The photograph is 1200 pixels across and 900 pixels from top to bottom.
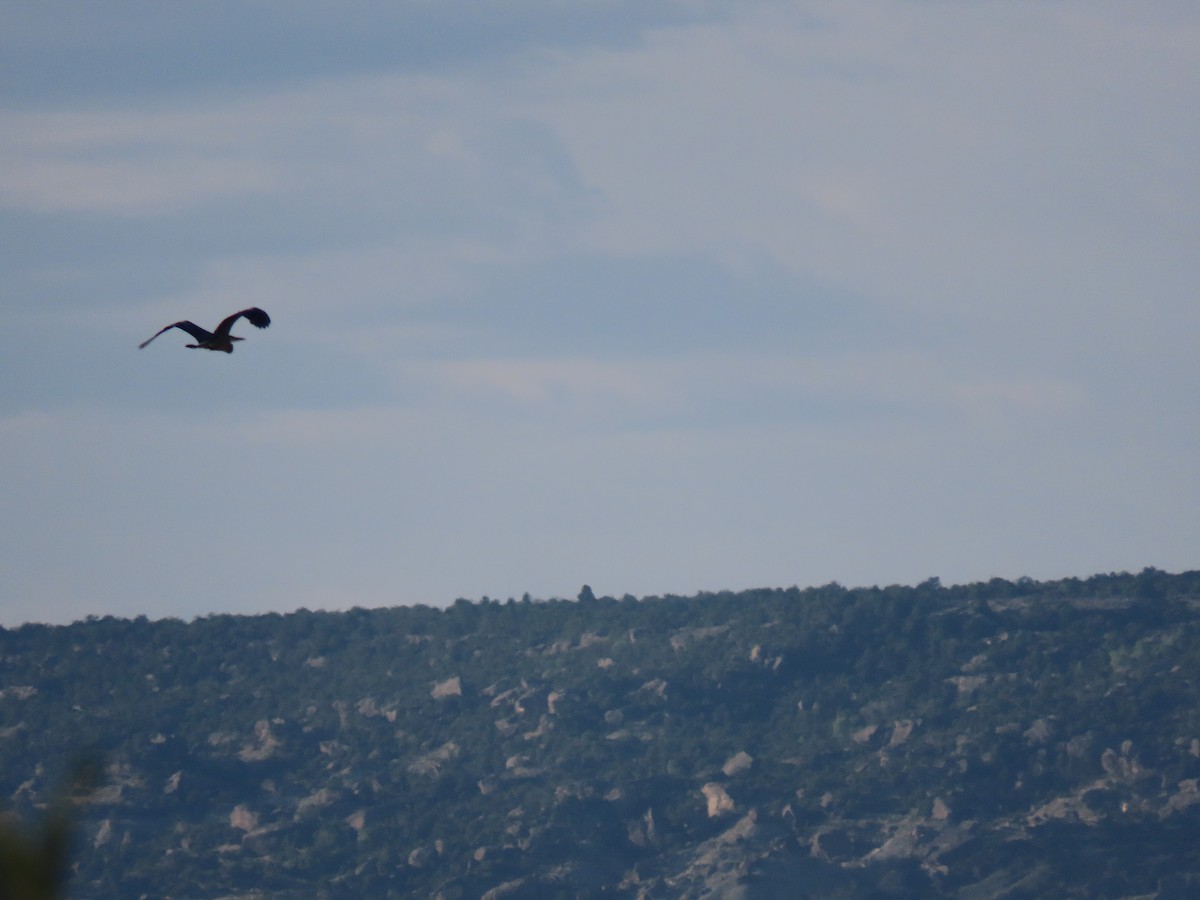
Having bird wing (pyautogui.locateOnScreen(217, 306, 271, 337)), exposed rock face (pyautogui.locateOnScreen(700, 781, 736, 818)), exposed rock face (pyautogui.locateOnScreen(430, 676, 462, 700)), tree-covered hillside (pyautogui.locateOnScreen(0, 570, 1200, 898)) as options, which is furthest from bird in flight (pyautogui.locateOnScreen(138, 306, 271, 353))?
exposed rock face (pyautogui.locateOnScreen(430, 676, 462, 700))

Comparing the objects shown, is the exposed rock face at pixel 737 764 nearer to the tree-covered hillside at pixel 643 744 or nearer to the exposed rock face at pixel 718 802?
the tree-covered hillside at pixel 643 744

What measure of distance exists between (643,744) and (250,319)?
434 ft

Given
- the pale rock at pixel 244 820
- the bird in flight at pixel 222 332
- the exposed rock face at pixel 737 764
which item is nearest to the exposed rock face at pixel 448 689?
the pale rock at pixel 244 820

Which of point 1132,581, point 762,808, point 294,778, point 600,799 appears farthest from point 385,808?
point 1132,581

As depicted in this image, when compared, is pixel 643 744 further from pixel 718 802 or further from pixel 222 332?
pixel 222 332

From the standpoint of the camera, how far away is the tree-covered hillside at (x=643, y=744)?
132 m

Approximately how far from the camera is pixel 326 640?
190m

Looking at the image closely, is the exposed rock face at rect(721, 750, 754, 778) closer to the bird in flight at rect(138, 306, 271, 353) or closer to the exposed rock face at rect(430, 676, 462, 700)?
the exposed rock face at rect(430, 676, 462, 700)

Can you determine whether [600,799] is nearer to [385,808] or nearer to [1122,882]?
[385,808]

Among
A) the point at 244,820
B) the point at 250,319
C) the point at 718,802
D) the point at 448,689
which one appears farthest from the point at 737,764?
the point at 250,319

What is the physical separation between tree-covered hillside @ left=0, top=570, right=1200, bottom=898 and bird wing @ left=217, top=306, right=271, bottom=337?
93.6m

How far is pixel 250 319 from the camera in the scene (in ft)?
98.1

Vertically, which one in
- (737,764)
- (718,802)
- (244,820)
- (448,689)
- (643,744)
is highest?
(448,689)

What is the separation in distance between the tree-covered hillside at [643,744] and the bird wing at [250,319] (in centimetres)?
9365
